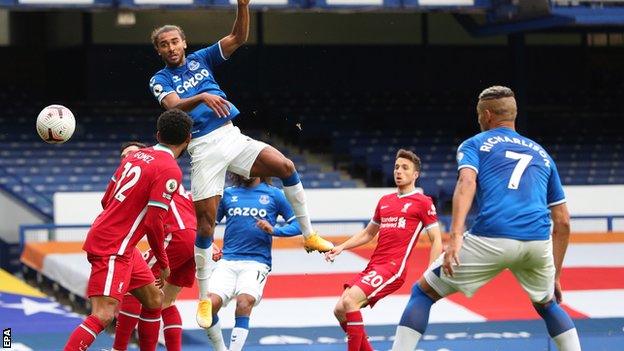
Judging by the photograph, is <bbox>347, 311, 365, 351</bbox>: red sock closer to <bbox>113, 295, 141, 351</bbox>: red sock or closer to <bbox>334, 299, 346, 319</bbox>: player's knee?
<bbox>334, 299, 346, 319</bbox>: player's knee

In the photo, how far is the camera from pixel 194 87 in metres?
10.2

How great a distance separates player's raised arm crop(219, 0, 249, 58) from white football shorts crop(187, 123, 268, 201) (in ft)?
1.91

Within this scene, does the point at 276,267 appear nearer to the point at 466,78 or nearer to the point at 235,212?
the point at 235,212

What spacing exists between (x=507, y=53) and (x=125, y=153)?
22.1 metres

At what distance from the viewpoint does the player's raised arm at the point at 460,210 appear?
8.62 m

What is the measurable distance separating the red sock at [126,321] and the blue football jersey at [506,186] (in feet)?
8.94

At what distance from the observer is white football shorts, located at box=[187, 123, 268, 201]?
1022 cm

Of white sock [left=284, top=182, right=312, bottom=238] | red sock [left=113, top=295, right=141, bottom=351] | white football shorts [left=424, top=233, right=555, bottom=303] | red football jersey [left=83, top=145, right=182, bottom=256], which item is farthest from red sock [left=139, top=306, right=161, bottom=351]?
white football shorts [left=424, top=233, right=555, bottom=303]

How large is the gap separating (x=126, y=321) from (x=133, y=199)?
51.4 inches

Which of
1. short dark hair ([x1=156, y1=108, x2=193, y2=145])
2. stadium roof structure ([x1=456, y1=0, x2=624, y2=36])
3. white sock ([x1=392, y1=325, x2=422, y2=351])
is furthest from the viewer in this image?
stadium roof structure ([x1=456, y1=0, x2=624, y2=36])

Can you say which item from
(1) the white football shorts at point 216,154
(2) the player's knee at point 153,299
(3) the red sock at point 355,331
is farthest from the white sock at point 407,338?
(1) the white football shorts at point 216,154

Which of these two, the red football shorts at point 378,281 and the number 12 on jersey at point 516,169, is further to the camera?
the red football shorts at point 378,281

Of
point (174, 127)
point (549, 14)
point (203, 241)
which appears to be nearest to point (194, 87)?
point (174, 127)

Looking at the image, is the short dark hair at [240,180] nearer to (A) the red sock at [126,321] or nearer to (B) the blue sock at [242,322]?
(B) the blue sock at [242,322]
